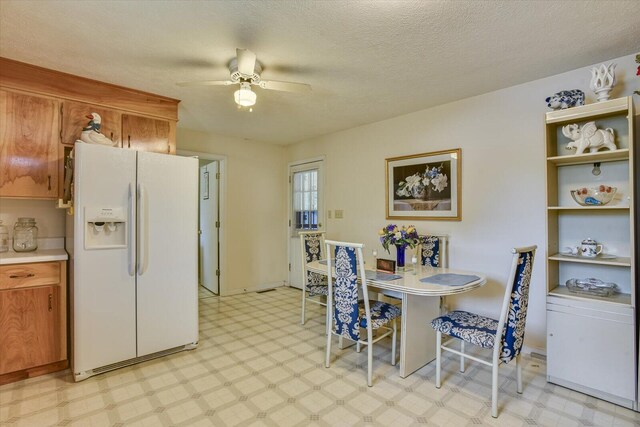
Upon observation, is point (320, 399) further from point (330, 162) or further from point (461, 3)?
point (330, 162)

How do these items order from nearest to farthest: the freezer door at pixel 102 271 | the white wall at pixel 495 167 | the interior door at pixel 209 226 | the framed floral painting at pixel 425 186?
the freezer door at pixel 102 271
the white wall at pixel 495 167
the framed floral painting at pixel 425 186
the interior door at pixel 209 226

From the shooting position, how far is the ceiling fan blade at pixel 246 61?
2.14 metres

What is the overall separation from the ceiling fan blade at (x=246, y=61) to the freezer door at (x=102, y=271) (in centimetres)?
115

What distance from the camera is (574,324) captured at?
221 centimetres

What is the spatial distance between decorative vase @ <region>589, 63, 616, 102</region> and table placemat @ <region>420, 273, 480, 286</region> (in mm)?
1553

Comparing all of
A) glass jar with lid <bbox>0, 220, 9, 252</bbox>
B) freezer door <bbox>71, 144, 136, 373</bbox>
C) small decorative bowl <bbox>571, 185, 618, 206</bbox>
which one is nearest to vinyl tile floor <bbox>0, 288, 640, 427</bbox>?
freezer door <bbox>71, 144, 136, 373</bbox>

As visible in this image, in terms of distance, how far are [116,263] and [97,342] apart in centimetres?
59

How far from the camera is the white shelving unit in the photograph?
2039 millimetres

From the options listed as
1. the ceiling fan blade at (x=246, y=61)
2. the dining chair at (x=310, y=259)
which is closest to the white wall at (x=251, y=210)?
the dining chair at (x=310, y=259)

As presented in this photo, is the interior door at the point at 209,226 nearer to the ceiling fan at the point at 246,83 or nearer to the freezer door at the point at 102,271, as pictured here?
the freezer door at the point at 102,271

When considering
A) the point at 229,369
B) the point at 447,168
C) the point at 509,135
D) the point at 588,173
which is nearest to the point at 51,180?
the point at 229,369

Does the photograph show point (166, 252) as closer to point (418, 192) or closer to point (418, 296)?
point (418, 296)

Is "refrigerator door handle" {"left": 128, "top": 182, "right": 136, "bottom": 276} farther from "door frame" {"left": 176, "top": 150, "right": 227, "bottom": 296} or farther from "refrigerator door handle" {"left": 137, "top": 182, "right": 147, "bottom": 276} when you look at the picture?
"door frame" {"left": 176, "top": 150, "right": 227, "bottom": 296}

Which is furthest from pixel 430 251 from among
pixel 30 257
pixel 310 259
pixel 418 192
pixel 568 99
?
pixel 30 257
